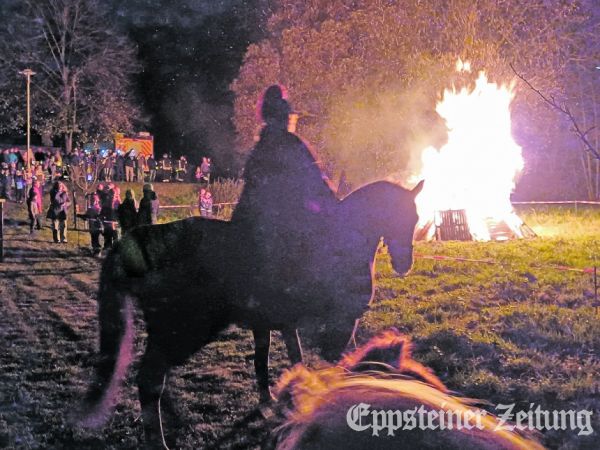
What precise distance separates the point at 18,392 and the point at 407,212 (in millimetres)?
4148

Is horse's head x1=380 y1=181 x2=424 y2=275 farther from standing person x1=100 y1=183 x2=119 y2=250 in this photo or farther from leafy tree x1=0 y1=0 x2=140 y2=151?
leafy tree x1=0 y1=0 x2=140 y2=151

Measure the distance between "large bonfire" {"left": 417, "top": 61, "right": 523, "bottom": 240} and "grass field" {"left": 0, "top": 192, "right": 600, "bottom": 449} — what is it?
16.9ft

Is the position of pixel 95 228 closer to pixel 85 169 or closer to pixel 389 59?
pixel 389 59

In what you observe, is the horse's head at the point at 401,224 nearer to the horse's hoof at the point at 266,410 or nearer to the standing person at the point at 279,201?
the standing person at the point at 279,201

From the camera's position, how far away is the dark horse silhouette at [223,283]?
13.7ft

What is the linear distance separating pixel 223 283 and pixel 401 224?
126cm

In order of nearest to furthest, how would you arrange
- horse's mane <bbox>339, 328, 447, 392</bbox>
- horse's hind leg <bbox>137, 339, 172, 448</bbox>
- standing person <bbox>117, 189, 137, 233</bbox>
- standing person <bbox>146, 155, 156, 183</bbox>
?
1. horse's mane <bbox>339, 328, 447, 392</bbox>
2. horse's hind leg <bbox>137, 339, 172, 448</bbox>
3. standing person <bbox>117, 189, 137, 233</bbox>
4. standing person <bbox>146, 155, 156, 183</bbox>

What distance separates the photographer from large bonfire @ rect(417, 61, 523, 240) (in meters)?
18.9

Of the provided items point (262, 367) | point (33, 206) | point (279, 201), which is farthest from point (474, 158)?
point (279, 201)

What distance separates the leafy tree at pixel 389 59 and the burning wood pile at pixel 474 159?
3.65 feet

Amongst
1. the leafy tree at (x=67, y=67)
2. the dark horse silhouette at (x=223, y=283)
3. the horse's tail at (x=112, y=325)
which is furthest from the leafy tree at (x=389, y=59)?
the horse's tail at (x=112, y=325)

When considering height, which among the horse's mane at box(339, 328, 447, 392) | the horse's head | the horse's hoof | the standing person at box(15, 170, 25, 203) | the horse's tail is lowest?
the horse's hoof

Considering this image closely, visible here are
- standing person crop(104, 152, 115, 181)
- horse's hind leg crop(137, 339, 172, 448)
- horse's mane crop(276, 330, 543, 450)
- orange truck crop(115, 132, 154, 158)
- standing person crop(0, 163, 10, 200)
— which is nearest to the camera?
horse's mane crop(276, 330, 543, 450)

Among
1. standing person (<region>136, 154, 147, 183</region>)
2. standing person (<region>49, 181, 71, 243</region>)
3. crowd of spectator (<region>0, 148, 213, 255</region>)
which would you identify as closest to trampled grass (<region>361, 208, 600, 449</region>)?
crowd of spectator (<region>0, 148, 213, 255</region>)
